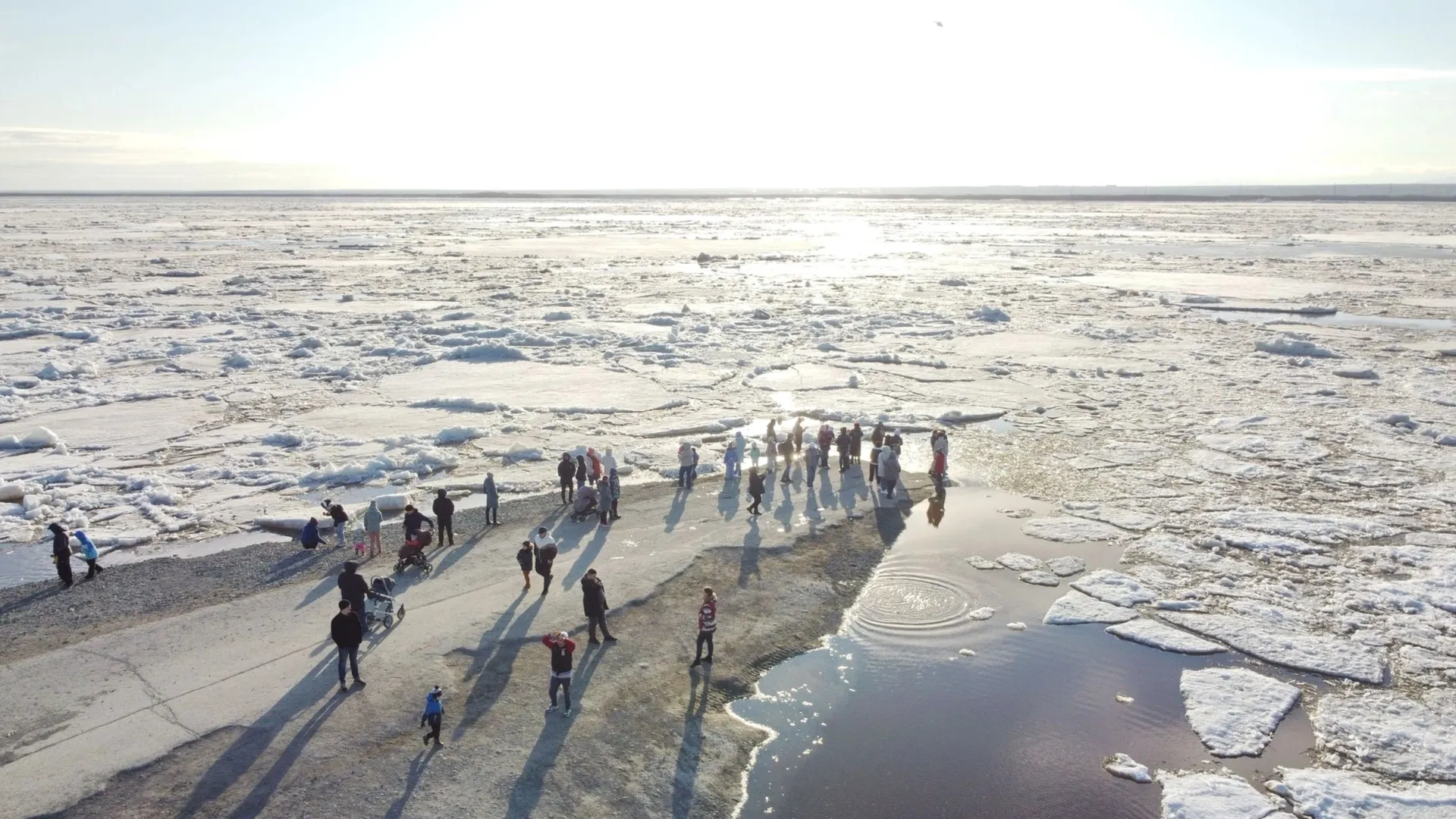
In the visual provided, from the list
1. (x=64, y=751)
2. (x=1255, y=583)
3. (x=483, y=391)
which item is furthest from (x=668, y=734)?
(x=483, y=391)

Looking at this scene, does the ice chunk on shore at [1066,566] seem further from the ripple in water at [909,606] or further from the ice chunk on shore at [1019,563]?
the ripple in water at [909,606]

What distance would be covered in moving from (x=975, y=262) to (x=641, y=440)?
54729 mm

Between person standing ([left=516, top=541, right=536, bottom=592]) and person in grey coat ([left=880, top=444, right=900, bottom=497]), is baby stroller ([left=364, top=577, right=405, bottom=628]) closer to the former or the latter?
person standing ([left=516, top=541, right=536, bottom=592])

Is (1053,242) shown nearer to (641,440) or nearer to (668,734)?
(641,440)

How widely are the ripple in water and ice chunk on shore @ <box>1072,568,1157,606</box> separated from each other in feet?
6.63

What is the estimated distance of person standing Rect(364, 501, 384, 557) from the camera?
49.1 feet

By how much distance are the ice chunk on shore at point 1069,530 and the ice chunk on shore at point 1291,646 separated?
10.3ft

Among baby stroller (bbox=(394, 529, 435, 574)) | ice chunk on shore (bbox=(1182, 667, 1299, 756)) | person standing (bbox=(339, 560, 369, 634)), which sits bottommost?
ice chunk on shore (bbox=(1182, 667, 1299, 756))

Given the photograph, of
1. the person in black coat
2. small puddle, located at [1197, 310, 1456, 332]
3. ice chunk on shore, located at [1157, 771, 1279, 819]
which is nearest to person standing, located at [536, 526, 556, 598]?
the person in black coat

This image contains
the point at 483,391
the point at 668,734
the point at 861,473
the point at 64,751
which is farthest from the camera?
the point at 483,391

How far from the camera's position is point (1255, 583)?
577 inches

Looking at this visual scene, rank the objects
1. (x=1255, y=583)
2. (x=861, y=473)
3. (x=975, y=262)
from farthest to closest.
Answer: (x=975, y=262) < (x=861, y=473) < (x=1255, y=583)

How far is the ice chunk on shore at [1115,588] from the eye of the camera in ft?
46.8

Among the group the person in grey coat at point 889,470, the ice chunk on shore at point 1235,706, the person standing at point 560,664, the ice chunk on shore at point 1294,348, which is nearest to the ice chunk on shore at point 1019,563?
the person in grey coat at point 889,470
